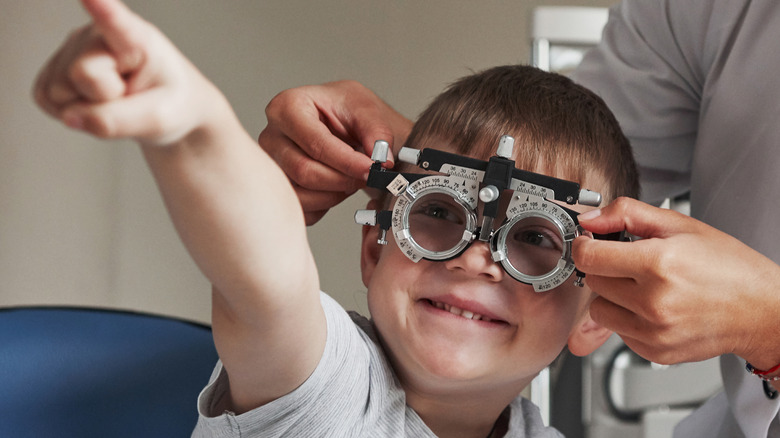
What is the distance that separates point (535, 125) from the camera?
2.90ft

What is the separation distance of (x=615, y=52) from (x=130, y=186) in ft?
4.38

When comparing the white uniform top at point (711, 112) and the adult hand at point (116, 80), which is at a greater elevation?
the adult hand at point (116, 80)

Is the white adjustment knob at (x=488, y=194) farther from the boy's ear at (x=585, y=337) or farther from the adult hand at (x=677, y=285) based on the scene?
the boy's ear at (x=585, y=337)

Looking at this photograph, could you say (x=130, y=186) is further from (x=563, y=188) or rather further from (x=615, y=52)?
(x=563, y=188)

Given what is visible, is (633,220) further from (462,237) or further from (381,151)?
(381,151)

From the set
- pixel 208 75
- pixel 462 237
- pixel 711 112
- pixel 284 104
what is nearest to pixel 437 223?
pixel 462 237

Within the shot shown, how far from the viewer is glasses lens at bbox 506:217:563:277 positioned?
0.83 metres

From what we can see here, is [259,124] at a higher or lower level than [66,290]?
higher

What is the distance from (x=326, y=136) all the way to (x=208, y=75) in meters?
1.13

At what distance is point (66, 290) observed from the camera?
6.39 ft

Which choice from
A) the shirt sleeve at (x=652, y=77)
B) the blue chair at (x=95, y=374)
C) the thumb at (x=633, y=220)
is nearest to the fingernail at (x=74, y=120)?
the thumb at (x=633, y=220)

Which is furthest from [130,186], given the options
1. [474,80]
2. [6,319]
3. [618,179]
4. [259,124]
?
[618,179]

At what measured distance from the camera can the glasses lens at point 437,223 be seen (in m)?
0.84

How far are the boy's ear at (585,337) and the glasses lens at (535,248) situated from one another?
110 mm
